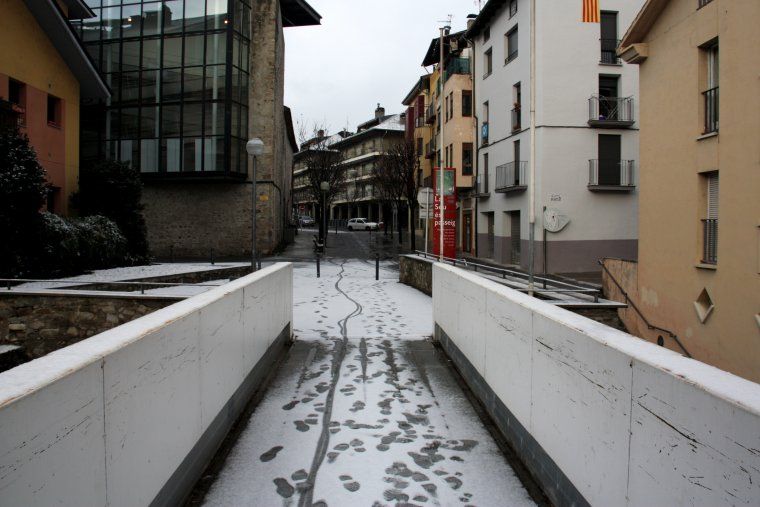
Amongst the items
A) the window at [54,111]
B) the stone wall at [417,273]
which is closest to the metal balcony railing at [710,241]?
the stone wall at [417,273]

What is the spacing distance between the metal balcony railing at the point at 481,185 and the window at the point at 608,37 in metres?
8.63

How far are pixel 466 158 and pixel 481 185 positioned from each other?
10.9 feet

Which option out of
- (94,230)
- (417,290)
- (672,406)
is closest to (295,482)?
(672,406)

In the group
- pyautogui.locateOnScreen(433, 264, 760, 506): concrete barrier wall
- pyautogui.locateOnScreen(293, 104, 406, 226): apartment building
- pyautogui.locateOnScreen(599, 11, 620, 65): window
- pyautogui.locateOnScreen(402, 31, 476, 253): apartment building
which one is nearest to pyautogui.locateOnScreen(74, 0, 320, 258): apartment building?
pyautogui.locateOnScreen(402, 31, 476, 253): apartment building

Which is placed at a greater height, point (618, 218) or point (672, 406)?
point (618, 218)

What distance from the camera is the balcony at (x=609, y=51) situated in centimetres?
2381

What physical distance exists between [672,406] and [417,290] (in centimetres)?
1393

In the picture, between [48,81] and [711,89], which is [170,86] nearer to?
[48,81]

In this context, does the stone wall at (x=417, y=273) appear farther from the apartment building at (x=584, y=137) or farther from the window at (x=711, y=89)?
the apartment building at (x=584, y=137)

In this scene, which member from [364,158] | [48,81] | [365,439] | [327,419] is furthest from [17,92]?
[364,158]

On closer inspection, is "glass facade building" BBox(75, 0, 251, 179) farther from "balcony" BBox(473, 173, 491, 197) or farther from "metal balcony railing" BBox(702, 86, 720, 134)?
"metal balcony railing" BBox(702, 86, 720, 134)

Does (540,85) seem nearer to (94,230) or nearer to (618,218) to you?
(618,218)

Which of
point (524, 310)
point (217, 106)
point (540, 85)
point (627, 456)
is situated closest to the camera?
point (627, 456)

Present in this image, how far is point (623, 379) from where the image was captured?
272 centimetres
